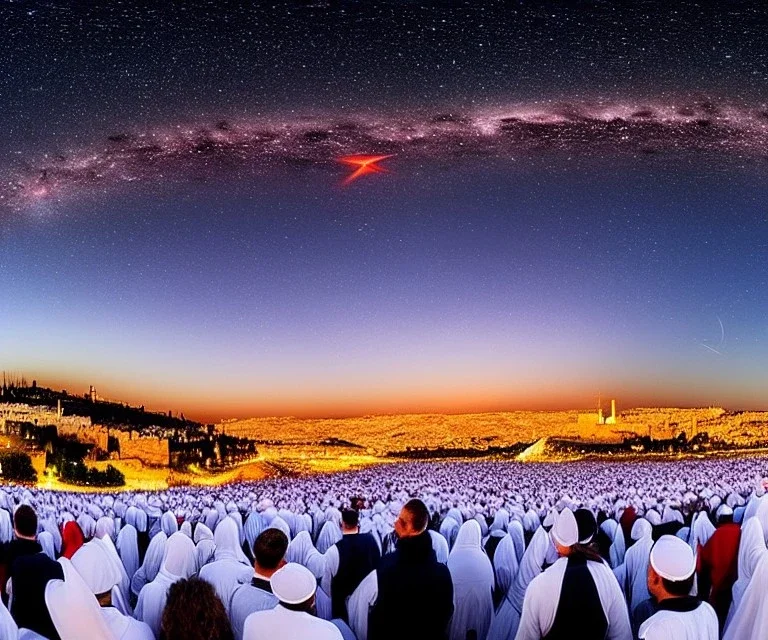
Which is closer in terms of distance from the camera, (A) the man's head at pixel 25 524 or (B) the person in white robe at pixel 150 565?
(A) the man's head at pixel 25 524

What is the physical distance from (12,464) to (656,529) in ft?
165

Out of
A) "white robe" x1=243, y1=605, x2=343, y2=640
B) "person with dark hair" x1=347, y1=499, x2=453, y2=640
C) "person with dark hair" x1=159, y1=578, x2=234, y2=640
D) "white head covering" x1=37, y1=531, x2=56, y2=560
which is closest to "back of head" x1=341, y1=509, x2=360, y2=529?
"person with dark hair" x1=347, y1=499, x2=453, y2=640

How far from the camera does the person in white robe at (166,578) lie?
15.8 feet

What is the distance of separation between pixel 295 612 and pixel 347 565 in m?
2.98

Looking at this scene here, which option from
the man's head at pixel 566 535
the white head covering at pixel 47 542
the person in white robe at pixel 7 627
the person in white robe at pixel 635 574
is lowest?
the white head covering at pixel 47 542

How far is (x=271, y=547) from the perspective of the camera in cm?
412

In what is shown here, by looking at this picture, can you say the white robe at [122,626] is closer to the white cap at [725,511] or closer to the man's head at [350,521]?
the man's head at [350,521]

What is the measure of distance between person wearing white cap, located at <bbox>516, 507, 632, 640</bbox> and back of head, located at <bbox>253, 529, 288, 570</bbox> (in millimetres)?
1169

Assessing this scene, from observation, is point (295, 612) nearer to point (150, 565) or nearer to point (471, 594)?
point (471, 594)

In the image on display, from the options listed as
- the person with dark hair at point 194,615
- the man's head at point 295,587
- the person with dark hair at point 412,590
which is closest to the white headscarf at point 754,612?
the person with dark hair at point 412,590

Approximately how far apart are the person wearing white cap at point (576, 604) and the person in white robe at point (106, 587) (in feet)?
5.77

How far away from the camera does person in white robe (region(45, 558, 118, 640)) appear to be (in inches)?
146

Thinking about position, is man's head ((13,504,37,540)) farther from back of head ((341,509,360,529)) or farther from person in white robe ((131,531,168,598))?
back of head ((341,509,360,529))

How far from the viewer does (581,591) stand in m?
4.11
